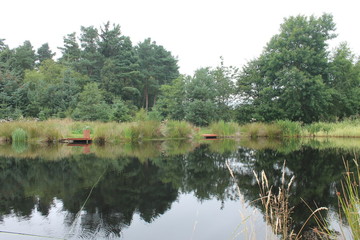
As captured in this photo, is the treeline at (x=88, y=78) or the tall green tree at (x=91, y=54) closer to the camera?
the treeline at (x=88, y=78)

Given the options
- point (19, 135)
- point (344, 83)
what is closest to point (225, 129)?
point (344, 83)

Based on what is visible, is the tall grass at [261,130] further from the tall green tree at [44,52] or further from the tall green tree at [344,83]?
the tall green tree at [44,52]

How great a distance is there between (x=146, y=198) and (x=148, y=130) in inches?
363

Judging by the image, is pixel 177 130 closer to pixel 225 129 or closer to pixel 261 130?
pixel 225 129

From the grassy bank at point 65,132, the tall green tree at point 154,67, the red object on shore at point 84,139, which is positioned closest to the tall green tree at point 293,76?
the grassy bank at point 65,132

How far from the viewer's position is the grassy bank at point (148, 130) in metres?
11.4

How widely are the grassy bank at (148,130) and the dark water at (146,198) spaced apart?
Answer: 18.6 ft

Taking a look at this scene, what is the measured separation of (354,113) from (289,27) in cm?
844

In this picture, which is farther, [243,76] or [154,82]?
[154,82]

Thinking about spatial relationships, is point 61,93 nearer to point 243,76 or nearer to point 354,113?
point 243,76

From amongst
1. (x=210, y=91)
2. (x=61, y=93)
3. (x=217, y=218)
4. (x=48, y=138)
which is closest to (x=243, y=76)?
(x=210, y=91)

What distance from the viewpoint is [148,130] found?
41.4 ft

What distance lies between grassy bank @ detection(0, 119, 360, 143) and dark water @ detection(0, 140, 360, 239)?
18.6 feet

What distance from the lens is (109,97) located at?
26375mm
